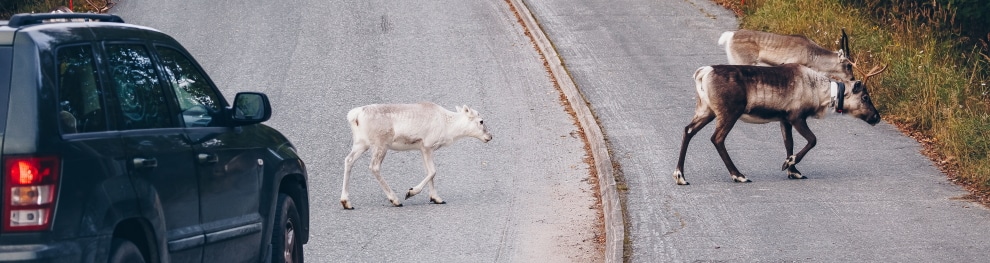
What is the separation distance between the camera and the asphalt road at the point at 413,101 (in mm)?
11453

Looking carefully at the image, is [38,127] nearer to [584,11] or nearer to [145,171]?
[145,171]

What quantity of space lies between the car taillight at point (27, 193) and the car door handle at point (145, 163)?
26.6 inches

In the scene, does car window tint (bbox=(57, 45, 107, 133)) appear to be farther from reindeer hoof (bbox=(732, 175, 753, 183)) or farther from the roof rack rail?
reindeer hoof (bbox=(732, 175, 753, 183))

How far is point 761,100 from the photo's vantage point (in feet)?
47.0

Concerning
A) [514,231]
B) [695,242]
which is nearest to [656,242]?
[695,242]

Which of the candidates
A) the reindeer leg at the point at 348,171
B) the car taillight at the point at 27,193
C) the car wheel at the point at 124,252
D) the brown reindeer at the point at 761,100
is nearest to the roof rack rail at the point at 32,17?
the car taillight at the point at 27,193

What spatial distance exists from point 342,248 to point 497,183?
3.57 meters

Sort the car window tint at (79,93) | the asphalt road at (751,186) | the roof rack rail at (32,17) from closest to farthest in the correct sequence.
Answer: the car window tint at (79,93)
the roof rack rail at (32,17)
the asphalt road at (751,186)

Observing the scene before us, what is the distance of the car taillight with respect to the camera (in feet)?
16.8

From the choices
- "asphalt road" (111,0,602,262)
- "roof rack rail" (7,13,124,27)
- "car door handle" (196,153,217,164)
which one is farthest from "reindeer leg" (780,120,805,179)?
"roof rack rail" (7,13,124,27)

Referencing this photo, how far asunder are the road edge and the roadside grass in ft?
12.4

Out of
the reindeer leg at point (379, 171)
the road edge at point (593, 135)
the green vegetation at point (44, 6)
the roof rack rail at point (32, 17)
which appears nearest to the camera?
the roof rack rail at point (32, 17)

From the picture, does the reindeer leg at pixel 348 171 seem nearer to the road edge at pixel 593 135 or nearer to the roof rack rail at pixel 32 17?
the road edge at pixel 593 135

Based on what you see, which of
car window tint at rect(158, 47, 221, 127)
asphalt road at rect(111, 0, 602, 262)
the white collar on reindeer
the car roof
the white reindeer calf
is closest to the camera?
the car roof
